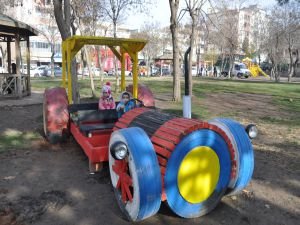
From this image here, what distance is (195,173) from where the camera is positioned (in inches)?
145

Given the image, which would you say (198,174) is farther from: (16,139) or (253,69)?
(253,69)

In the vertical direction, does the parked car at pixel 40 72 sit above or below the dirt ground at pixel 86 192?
above

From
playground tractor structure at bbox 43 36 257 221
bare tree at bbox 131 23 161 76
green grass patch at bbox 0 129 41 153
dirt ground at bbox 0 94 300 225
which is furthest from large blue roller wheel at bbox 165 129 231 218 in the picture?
bare tree at bbox 131 23 161 76

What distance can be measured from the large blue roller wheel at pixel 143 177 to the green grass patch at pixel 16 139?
404 centimetres

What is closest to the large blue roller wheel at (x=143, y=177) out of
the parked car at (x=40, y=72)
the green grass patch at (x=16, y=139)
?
the green grass patch at (x=16, y=139)

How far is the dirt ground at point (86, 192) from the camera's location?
12.5 feet

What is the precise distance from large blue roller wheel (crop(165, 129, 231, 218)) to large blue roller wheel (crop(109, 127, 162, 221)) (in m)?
0.20

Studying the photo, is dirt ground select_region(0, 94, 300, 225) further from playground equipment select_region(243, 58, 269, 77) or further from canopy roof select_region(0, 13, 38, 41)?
playground equipment select_region(243, 58, 269, 77)

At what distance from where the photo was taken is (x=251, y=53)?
69938mm

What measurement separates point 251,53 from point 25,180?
70.0 meters

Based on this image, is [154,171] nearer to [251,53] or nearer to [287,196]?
[287,196]

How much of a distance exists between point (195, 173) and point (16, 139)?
200 inches

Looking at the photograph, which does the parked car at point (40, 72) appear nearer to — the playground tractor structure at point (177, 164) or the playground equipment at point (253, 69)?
the playground equipment at point (253, 69)

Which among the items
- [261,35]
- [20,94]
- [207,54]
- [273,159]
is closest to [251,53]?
[207,54]
